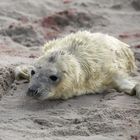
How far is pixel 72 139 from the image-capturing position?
543cm

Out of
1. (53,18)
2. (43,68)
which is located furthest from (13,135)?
(53,18)

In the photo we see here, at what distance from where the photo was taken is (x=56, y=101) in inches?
267

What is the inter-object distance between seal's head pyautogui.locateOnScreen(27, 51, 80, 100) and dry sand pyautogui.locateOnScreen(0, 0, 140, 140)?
0.52ft

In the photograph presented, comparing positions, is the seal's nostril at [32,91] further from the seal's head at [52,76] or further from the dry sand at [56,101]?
the dry sand at [56,101]

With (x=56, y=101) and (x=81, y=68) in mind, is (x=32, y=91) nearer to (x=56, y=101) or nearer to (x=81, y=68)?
(x=56, y=101)

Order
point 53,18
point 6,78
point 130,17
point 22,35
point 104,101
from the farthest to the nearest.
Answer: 1. point 130,17
2. point 53,18
3. point 22,35
4. point 6,78
5. point 104,101

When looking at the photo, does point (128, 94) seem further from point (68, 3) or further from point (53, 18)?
point (68, 3)

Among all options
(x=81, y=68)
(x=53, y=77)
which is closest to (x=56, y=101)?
(x=53, y=77)

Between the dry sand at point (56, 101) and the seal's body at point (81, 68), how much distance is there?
0.54 feet

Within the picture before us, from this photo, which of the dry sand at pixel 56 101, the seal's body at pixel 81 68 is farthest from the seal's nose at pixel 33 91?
the dry sand at pixel 56 101

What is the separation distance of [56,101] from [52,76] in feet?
1.06

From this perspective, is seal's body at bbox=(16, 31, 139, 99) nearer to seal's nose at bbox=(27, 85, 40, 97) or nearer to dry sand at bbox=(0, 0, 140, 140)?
seal's nose at bbox=(27, 85, 40, 97)

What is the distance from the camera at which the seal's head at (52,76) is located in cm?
666

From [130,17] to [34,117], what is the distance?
21.5 ft
